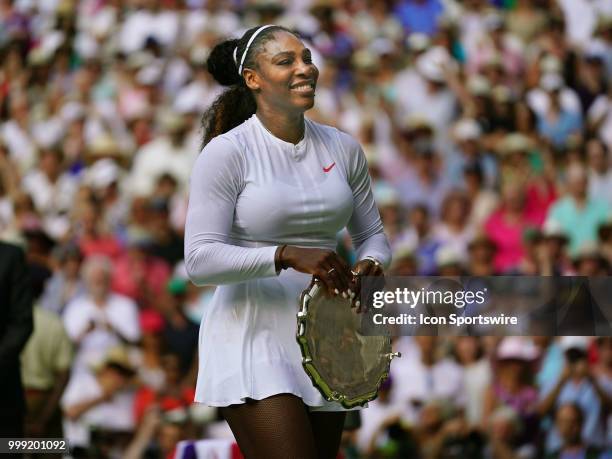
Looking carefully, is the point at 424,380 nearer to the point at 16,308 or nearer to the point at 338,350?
the point at 16,308

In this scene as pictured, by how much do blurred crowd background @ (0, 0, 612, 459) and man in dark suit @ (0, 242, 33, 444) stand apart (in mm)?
1585

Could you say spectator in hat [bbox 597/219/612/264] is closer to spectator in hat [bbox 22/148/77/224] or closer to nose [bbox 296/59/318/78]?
spectator in hat [bbox 22/148/77/224]

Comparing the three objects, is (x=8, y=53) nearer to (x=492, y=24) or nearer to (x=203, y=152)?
(x=492, y=24)

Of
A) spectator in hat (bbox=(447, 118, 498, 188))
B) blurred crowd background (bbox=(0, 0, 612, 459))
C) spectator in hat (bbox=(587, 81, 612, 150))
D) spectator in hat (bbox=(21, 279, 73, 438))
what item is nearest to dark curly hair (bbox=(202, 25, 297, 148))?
blurred crowd background (bbox=(0, 0, 612, 459))

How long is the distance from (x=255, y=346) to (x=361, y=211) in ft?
2.06

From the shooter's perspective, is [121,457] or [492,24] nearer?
[121,457]

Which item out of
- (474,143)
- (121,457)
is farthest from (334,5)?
(121,457)

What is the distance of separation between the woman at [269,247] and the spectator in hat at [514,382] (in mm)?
4785

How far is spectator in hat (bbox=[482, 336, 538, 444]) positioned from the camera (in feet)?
30.8

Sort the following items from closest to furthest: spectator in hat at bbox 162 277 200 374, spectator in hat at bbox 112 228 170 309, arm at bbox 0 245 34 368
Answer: arm at bbox 0 245 34 368
spectator in hat at bbox 162 277 200 374
spectator in hat at bbox 112 228 170 309

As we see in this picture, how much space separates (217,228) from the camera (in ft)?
14.7

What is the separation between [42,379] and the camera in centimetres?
848

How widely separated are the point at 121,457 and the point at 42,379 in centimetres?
112

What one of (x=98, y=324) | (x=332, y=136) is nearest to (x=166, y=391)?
(x=98, y=324)
